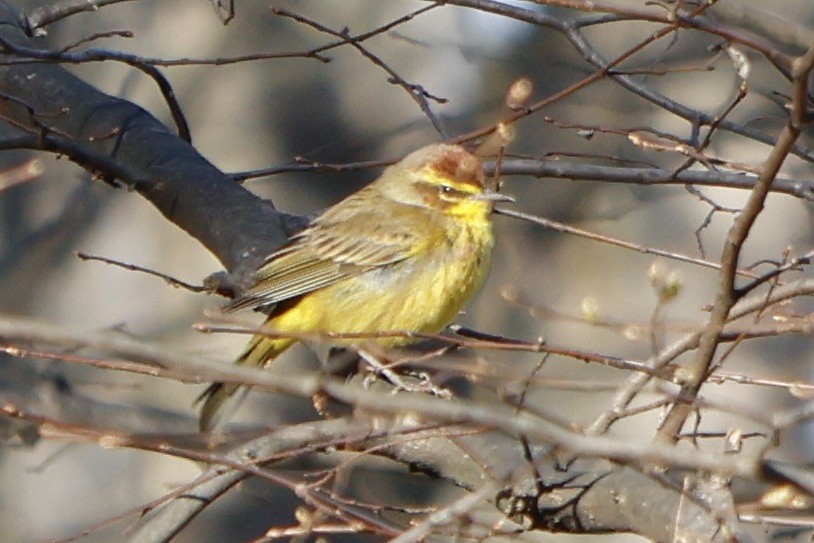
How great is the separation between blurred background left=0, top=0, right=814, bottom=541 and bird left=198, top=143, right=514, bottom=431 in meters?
2.02

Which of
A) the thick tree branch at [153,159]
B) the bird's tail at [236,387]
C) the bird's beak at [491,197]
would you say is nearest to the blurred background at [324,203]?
the thick tree branch at [153,159]

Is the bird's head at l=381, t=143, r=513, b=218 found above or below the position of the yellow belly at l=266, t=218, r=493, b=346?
above

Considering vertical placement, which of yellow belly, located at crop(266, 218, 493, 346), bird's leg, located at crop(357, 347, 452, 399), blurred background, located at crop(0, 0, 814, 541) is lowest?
bird's leg, located at crop(357, 347, 452, 399)

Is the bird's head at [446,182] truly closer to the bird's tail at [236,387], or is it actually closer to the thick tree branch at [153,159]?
the thick tree branch at [153,159]

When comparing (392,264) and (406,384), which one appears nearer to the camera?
(406,384)

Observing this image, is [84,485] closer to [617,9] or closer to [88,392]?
[88,392]

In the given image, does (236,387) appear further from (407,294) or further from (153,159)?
(153,159)

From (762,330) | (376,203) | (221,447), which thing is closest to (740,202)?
(376,203)

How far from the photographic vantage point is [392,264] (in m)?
5.83

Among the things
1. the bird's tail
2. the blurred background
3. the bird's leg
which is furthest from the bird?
the blurred background

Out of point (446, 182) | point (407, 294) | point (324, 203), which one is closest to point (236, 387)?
point (407, 294)

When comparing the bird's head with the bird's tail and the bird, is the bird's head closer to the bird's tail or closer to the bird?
the bird

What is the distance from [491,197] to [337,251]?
93 cm

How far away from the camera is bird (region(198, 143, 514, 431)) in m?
5.51
